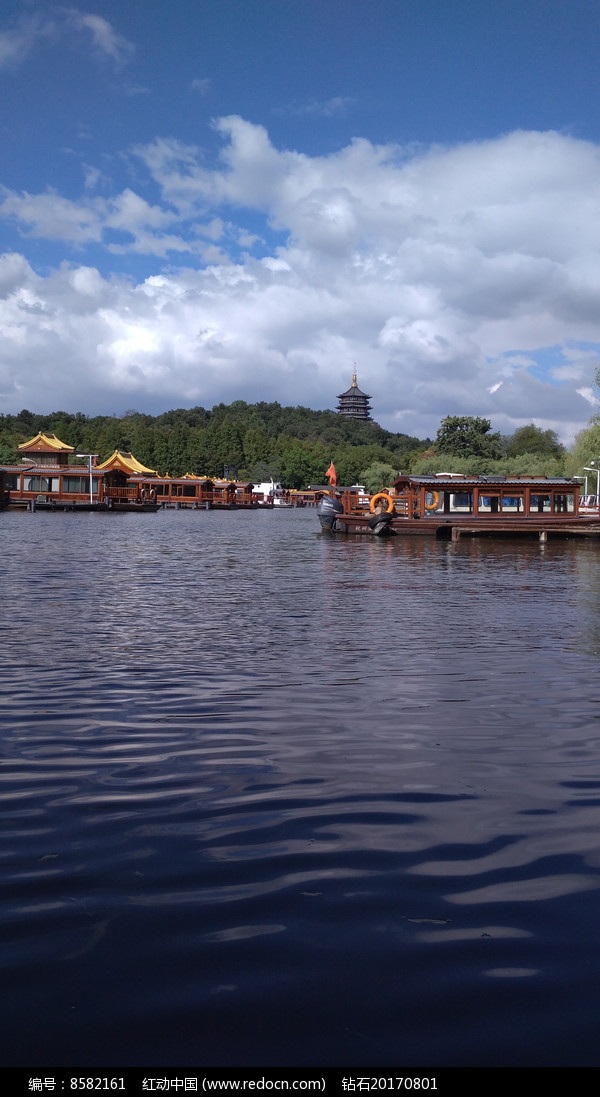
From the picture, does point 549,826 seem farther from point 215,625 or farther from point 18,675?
point 215,625

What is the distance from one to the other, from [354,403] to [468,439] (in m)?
102

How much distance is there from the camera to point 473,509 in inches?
1759

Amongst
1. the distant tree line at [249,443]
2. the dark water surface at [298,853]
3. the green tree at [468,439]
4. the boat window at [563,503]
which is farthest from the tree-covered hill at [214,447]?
the dark water surface at [298,853]

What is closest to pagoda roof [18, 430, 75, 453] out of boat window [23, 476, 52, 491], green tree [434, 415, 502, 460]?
boat window [23, 476, 52, 491]

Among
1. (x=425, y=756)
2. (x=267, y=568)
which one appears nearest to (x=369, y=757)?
(x=425, y=756)

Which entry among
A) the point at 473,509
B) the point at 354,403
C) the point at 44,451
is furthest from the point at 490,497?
the point at 354,403

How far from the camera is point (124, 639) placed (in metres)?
11.8

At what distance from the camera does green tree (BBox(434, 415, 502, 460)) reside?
91.6 m

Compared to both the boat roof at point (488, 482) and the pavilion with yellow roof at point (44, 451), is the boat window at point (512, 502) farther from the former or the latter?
the pavilion with yellow roof at point (44, 451)

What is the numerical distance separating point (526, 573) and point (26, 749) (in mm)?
19252

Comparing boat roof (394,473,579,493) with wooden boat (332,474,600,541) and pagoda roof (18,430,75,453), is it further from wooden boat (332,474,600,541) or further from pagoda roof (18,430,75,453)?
pagoda roof (18,430,75,453)

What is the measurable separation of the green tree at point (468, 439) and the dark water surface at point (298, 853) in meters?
82.0

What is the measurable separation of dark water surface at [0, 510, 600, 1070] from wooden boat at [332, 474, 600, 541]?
101ft

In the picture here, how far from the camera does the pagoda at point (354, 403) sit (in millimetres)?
191125
